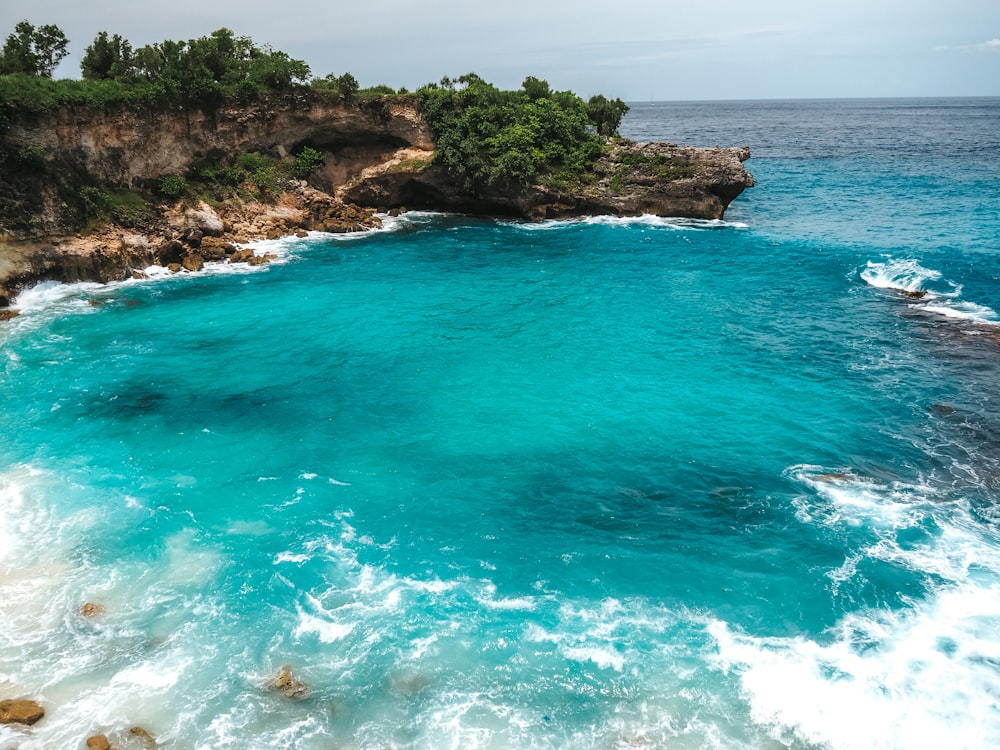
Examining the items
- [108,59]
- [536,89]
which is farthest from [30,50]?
[536,89]

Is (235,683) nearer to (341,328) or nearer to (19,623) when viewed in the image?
(19,623)

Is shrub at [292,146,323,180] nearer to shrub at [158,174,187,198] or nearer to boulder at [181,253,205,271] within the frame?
shrub at [158,174,187,198]

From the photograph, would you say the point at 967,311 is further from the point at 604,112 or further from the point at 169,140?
the point at 169,140

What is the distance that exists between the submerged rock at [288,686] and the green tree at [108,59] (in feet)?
150

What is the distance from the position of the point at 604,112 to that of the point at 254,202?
32.4m

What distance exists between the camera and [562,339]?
32.0m

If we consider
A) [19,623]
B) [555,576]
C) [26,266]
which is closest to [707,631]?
[555,576]

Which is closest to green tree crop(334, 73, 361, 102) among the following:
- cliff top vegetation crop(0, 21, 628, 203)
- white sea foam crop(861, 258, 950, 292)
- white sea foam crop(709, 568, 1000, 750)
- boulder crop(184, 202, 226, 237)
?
cliff top vegetation crop(0, 21, 628, 203)

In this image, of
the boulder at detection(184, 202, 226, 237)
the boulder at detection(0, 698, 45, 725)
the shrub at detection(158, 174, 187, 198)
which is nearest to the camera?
the boulder at detection(0, 698, 45, 725)

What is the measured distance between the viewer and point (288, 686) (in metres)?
14.5

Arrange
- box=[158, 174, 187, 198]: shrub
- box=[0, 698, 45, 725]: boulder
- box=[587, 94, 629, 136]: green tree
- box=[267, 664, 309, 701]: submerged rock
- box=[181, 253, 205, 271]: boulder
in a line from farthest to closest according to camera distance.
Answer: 1. box=[587, 94, 629, 136]: green tree
2. box=[158, 174, 187, 198]: shrub
3. box=[181, 253, 205, 271]: boulder
4. box=[267, 664, 309, 701]: submerged rock
5. box=[0, 698, 45, 725]: boulder

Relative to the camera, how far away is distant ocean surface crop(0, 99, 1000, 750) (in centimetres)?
1422

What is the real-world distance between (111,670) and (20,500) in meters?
8.56

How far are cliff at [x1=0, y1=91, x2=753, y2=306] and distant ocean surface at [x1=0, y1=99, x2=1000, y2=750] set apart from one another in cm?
408
